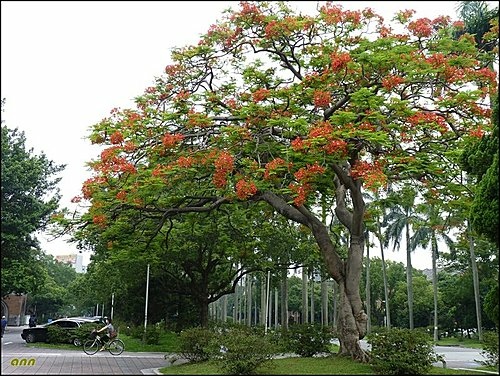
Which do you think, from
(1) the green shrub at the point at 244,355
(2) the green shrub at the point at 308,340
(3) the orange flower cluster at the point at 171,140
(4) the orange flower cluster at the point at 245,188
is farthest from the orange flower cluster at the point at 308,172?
(2) the green shrub at the point at 308,340

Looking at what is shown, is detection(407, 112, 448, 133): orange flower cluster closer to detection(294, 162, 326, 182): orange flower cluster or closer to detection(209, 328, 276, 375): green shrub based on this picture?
detection(294, 162, 326, 182): orange flower cluster

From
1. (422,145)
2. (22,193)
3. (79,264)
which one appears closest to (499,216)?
(422,145)

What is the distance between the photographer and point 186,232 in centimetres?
1892

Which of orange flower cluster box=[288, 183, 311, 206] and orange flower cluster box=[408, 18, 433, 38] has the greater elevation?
orange flower cluster box=[408, 18, 433, 38]

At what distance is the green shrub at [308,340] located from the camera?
1509 cm

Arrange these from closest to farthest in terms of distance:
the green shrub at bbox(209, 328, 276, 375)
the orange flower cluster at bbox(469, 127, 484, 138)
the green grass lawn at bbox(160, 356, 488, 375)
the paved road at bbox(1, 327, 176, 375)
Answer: the green shrub at bbox(209, 328, 276, 375) < the green grass lawn at bbox(160, 356, 488, 375) < the paved road at bbox(1, 327, 176, 375) < the orange flower cluster at bbox(469, 127, 484, 138)

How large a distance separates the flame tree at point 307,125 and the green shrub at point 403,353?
1.98 metres

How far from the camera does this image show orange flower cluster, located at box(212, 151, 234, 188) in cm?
1149

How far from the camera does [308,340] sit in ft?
49.7

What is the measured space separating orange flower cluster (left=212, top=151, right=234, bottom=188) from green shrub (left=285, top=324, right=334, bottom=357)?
6.06 metres

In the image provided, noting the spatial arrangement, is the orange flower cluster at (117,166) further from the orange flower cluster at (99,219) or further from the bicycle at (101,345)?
the bicycle at (101,345)

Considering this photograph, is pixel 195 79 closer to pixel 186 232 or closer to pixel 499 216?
pixel 186 232

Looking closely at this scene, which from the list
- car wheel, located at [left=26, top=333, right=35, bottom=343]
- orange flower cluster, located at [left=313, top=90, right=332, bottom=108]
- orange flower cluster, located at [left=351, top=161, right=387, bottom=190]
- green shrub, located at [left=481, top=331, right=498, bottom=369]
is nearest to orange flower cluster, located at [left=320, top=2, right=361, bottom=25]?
orange flower cluster, located at [left=313, top=90, right=332, bottom=108]

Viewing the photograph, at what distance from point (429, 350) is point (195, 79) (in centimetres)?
892
